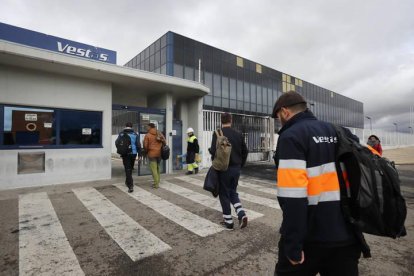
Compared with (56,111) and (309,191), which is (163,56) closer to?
(56,111)

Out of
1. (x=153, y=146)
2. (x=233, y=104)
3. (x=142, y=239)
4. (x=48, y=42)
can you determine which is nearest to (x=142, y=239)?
(x=142, y=239)

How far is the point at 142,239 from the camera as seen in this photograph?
3500 millimetres

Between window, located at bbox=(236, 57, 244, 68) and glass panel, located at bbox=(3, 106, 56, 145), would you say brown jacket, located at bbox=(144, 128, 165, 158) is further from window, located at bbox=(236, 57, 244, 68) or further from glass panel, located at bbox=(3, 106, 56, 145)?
window, located at bbox=(236, 57, 244, 68)

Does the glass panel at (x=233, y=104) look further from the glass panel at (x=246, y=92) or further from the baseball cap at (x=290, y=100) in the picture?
the baseball cap at (x=290, y=100)

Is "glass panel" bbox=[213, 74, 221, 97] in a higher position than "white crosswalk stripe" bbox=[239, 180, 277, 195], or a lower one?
higher

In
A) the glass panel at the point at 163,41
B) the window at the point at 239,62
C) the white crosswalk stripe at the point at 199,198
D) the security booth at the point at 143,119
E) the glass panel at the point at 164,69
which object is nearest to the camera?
the white crosswalk stripe at the point at 199,198

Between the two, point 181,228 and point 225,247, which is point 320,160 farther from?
point 181,228

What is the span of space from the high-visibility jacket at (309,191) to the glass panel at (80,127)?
320 inches

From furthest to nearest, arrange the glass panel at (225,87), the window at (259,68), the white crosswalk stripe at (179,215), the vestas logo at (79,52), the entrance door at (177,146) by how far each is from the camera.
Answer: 1. the window at (259,68)
2. the glass panel at (225,87)
3. the entrance door at (177,146)
4. the vestas logo at (79,52)
5. the white crosswalk stripe at (179,215)

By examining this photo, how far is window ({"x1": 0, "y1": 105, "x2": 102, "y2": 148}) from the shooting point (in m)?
6.88

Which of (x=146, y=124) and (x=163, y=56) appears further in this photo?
(x=163, y=56)

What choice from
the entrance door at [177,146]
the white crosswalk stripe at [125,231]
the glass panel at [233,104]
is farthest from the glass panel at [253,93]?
the white crosswalk stripe at [125,231]

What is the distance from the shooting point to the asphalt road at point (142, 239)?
2773 millimetres

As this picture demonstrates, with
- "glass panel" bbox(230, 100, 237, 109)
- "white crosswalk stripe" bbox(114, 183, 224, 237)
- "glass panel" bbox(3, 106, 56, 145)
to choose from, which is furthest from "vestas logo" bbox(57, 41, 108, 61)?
"glass panel" bbox(230, 100, 237, 109)
